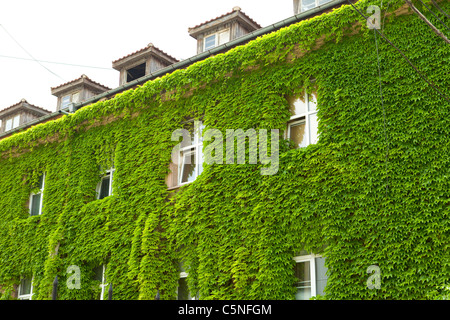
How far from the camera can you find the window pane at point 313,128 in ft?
42.4

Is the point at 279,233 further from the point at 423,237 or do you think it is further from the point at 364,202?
the point at 423,237

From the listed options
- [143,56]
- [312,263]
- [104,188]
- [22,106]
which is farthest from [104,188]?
[22,106]

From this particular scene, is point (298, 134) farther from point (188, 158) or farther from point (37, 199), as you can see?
point (37, 199)

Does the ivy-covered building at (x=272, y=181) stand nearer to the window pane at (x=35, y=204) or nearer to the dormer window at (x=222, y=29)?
the window pane at (x=35, y=204)

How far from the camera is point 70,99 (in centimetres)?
2411

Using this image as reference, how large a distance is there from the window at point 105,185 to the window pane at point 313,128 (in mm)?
6643

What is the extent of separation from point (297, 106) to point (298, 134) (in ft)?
2.34

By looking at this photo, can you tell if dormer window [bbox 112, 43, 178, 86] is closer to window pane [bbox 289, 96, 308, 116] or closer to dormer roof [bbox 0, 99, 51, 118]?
dormer roof [bbox 0, 99, 51, 118]

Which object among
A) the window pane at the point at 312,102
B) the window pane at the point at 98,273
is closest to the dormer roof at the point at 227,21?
the window pane at the point at 312,102

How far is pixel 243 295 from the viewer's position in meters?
12.3

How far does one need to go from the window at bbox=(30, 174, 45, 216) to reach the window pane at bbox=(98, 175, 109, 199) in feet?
8.79

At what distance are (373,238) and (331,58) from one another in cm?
443

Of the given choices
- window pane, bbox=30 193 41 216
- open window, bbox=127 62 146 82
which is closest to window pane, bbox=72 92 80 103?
open window, bbox=127 62 146 82

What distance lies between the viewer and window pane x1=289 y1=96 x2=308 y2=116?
44.2 ft
